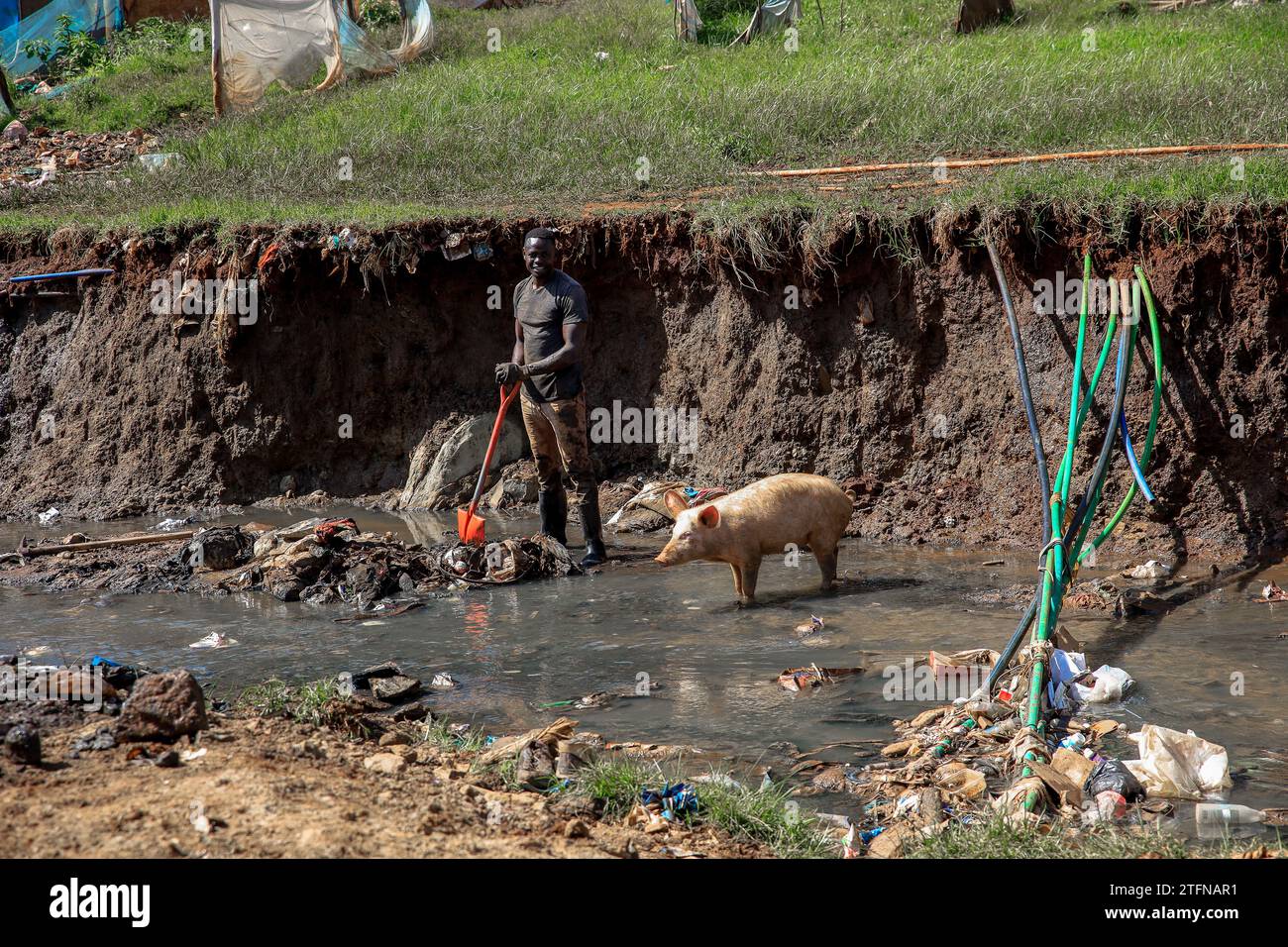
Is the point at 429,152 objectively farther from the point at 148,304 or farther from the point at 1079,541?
the point at 1079,541

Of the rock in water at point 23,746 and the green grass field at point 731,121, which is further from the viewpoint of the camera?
the green grass field at point 731,121

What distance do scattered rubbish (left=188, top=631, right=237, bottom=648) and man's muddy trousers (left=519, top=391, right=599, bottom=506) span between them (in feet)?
9.95

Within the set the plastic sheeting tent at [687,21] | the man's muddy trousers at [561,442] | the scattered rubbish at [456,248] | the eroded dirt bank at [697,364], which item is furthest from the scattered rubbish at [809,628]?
the plastic sheeting tent at [687,21]

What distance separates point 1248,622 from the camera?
289 inches

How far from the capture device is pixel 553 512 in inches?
394

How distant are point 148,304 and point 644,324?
5726 mm

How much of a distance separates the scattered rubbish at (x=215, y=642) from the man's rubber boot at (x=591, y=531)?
2996 millimetres

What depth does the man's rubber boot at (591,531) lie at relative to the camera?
9672 mm

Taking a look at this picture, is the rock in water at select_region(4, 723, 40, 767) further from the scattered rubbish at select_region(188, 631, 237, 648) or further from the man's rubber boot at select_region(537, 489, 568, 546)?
the man's rubber boot at select_region(537, 489, 568, 546)

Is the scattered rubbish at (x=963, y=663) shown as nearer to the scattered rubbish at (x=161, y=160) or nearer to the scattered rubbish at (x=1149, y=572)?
the scattered rubbish at (x=1149, y=572)

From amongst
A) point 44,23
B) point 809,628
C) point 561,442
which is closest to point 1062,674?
point 809,628

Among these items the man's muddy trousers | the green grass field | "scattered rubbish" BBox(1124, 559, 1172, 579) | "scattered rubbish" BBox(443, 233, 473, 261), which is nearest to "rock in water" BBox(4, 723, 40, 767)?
the man's muddy trousers

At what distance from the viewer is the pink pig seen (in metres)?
8.11
